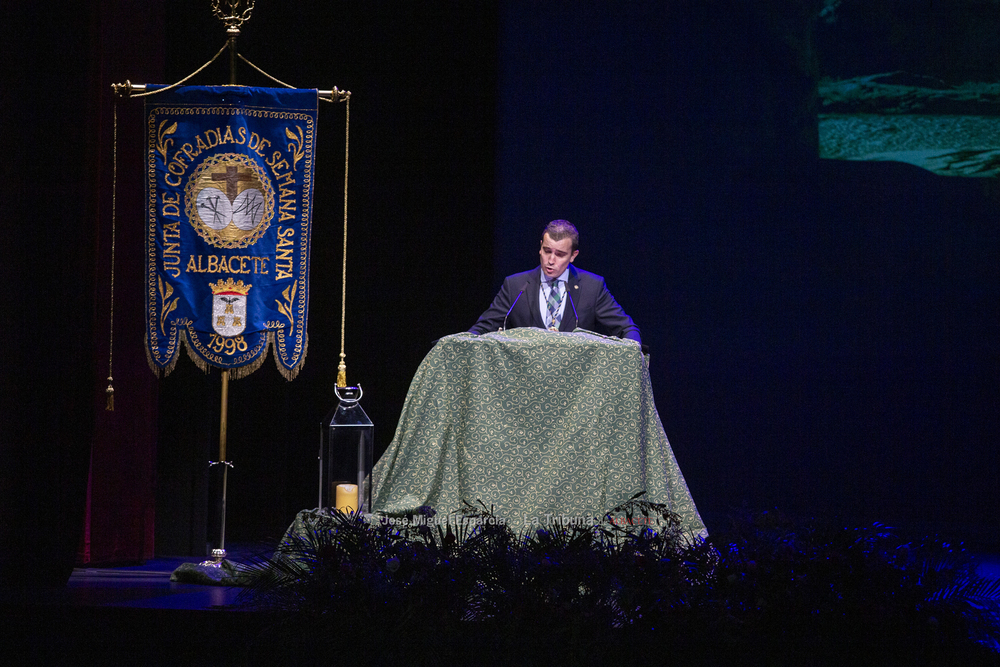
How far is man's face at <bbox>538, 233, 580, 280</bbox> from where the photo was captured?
4094mm

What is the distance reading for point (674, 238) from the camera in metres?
5.05

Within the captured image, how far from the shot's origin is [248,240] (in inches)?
143

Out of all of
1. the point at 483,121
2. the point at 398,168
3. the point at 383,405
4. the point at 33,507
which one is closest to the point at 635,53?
the point at 483,121

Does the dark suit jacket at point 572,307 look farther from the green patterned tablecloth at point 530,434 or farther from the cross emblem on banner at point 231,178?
the cross emblem on banner at point 231,178

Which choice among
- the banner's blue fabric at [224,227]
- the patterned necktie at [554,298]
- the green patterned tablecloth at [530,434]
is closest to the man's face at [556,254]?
the patterned necktie at [554,298]

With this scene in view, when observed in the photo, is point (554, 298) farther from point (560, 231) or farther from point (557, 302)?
point (560, 231)

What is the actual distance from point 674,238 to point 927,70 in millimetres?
1635

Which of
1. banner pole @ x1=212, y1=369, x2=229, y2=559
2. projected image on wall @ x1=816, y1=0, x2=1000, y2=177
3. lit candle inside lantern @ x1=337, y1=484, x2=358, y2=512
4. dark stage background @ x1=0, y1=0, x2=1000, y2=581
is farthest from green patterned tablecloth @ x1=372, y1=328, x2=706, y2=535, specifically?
projected image on wall @ x1=816, y1=0, x2=1000, y2=177

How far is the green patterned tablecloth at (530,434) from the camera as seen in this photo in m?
3.29

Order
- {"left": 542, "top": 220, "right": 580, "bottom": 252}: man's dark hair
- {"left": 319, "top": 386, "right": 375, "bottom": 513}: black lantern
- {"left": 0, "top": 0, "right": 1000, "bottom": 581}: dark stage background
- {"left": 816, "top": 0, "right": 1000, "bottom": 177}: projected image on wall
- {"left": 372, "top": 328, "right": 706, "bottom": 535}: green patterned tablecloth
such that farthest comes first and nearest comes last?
{"left": 816, "top": 0, "right": 1000, "bottom": 177}: projected image on wall < {"left": 0, "top": 0, "right": 1000, "bottom": 581}: dark stage background < {"left": 542, "top": 220, "right": 580, "bottom": 252}: man's dark hair < {"left": 319, "top": 386, "right": 375, "bottom": 513}: black lantern < {"left": 372, "top": 328, "right": 706, "bottom": 535}: green patterned tablecloth

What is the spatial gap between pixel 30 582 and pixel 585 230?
3.11m

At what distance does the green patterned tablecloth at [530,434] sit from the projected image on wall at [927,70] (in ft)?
8.05

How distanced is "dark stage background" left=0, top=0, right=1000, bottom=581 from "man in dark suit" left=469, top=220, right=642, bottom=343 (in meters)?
0.57

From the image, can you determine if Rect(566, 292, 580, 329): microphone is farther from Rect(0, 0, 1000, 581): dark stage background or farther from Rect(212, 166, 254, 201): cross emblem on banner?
Rect(212, 166, 254, 201): cross emblem on banner
